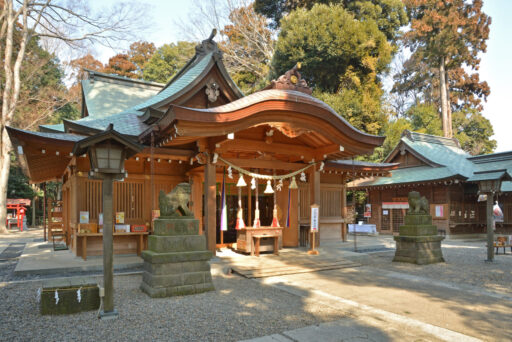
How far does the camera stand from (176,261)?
6496 millimetres

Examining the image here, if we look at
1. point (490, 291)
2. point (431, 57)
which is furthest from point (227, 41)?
point (490, 291)

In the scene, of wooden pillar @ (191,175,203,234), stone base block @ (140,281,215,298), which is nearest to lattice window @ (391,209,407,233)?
wooden pillar @ (191,175,203,234)

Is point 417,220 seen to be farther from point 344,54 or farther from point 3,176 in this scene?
point 3,176

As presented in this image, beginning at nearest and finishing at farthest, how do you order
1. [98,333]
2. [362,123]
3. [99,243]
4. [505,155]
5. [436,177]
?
[98,333] < [99,243] < [436,177] < [505,155] < [362,123]

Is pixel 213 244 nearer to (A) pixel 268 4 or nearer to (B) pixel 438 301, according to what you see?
(B) pixel 438 301

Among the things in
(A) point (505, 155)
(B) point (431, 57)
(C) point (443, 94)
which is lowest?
(A) point (505, 155)

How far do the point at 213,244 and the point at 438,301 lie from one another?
5.40 meters

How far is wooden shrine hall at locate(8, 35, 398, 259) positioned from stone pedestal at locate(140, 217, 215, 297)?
5.21ft

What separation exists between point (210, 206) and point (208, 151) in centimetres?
152

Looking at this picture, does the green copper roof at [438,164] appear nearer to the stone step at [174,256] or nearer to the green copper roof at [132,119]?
the green copper roof at [132,119]

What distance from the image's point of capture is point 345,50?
21.7m

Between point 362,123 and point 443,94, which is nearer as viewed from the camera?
point 362,123

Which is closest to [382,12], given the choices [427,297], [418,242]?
[418,242]

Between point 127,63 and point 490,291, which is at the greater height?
point 127,63
